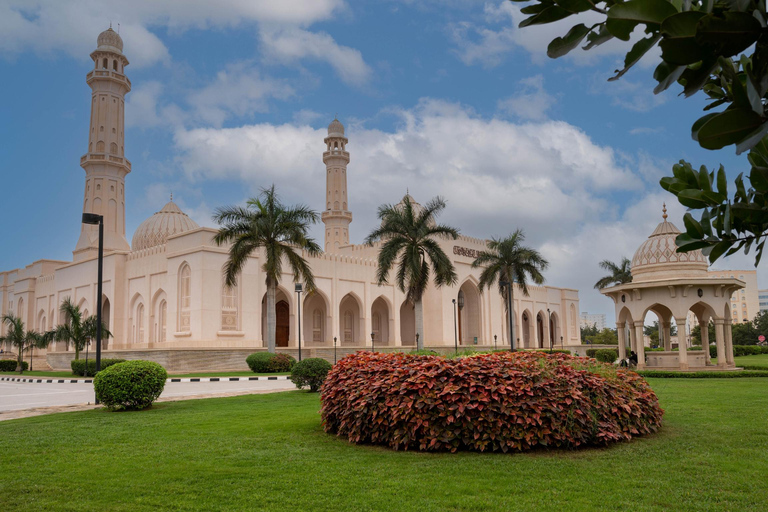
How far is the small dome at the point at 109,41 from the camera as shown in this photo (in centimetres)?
4053

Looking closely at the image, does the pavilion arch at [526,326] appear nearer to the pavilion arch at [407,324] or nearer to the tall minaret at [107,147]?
the pavilion arch at [407,324]

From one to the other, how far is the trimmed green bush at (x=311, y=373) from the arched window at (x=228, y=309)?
1696 cm

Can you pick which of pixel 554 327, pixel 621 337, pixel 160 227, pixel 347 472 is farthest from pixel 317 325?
pixel 347 472

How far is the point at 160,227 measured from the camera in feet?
135

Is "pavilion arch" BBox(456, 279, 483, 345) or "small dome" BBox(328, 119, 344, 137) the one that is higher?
"small dome" BBox(328, 119, 344, 137)

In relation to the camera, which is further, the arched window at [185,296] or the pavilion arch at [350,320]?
the pavilion arch at [350,320]

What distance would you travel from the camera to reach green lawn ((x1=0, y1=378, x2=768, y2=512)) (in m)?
5.04

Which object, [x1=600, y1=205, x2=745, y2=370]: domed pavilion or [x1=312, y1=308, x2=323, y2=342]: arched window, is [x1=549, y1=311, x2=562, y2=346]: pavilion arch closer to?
Answer: [x1=312, y1=308, x2=323, y2=342]: arched window

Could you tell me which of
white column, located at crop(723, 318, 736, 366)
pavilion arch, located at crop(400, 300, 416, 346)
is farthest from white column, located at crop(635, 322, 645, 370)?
pavilion arch, located at crop(400, 300, 416, 346)

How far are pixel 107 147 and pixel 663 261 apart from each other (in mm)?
34015

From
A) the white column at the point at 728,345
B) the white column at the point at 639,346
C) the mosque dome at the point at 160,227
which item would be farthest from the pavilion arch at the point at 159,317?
the white column at the point at 728,345

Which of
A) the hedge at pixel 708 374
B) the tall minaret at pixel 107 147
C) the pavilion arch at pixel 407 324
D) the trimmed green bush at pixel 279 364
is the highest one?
the tall minaret at pixel 107 147

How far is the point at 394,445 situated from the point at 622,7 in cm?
640

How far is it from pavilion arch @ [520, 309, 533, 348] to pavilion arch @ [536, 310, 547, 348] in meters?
1.00
